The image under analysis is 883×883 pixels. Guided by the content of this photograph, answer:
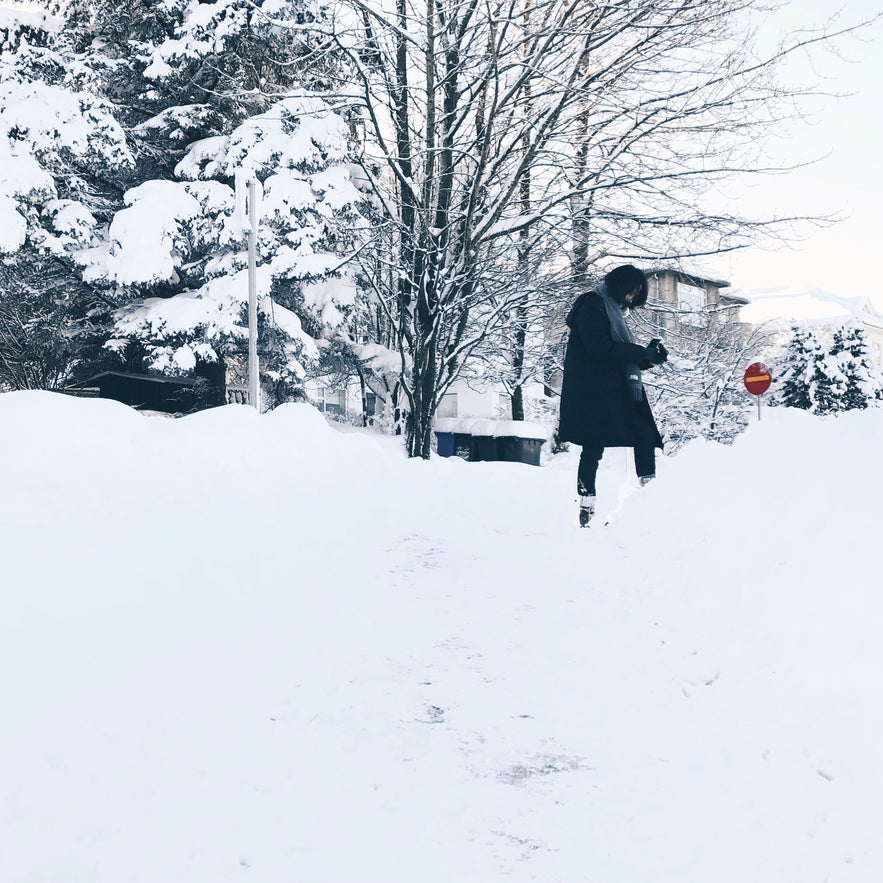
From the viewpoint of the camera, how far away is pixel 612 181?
10711 mm

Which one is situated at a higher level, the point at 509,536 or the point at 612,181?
the point at 612,181

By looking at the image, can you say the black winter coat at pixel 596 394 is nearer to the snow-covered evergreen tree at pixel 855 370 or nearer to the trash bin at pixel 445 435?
the trash bin at pixel 445 435

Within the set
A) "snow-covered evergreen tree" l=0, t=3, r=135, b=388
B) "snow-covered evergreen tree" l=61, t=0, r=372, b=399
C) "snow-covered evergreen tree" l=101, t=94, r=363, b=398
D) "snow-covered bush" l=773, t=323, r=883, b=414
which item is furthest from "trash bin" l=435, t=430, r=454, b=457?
"snow-covered bush" l=773, t=323, r=883, b=414

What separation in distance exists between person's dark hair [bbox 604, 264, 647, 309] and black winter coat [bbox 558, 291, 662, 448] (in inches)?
7.7

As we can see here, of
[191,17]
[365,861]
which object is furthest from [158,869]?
[191,17]

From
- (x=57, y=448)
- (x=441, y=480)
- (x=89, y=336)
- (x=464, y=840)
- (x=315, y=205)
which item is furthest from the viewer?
(x=89, y=336)

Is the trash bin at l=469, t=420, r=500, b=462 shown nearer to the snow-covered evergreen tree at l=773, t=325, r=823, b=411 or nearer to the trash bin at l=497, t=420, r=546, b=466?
the trash bin at l=497, t=420, r=546, b=466

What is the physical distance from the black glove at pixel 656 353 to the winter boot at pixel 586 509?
112 cm

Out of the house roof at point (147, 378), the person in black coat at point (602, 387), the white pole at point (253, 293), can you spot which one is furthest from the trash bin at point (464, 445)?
the person in black coat at point (602, 387)

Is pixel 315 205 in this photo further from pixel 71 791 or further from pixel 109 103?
pixel 71 791

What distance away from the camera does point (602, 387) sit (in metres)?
6.03

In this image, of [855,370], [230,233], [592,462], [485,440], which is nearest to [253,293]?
[230,233]

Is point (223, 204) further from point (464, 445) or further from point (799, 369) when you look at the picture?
point (799, 369)

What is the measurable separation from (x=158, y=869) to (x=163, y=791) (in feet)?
1.04
